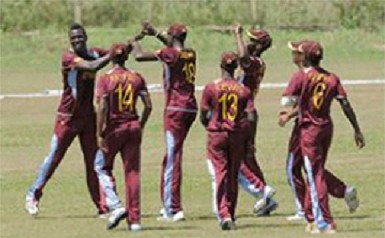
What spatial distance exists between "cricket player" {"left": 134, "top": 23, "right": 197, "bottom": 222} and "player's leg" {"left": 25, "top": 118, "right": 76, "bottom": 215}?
4.02 ft

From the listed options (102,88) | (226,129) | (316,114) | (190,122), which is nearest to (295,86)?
(316,114)

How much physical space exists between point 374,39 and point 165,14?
7.45 m

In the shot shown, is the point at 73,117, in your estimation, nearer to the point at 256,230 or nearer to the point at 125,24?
the point at 256,230

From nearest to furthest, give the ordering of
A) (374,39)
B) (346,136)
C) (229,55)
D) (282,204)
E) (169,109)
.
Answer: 1. (229,55)
2. (169,109)
3. (282,204)
4. (346,136)
5. (374,39)

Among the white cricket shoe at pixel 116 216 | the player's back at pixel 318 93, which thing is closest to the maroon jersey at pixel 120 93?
the white cricket shoe at pixel 116 216

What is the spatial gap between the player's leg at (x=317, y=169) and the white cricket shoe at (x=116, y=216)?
2.11 meters

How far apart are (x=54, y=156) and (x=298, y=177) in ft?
11.0

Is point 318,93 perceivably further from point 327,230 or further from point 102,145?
point 102,145

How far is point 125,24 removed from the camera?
181 ft

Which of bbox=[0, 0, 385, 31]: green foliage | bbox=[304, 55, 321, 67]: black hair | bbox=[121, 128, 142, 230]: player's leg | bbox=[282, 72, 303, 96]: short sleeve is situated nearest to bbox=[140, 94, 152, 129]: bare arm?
bbox=[121, 128, 142, 230]: player's leg

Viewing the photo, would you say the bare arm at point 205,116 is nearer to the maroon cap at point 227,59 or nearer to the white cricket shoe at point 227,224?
the maroon cap at point 227,59

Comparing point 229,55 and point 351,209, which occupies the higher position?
point 229,55

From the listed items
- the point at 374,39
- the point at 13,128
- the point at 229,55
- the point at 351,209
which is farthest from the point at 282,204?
the point at 374,39

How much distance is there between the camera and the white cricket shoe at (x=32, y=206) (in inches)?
761
